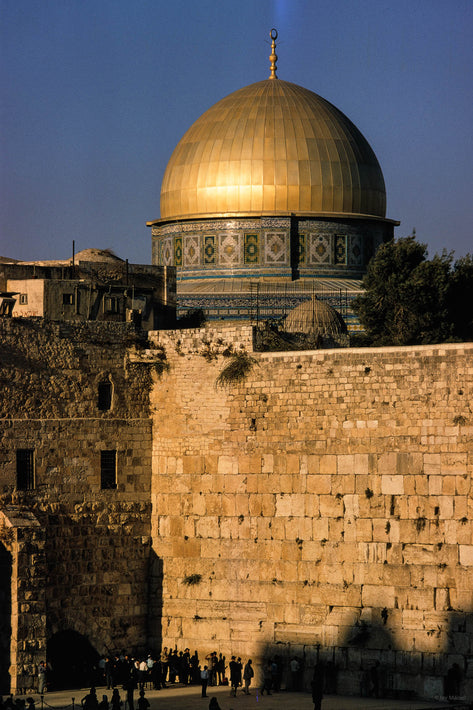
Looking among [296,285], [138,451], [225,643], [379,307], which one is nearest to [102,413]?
[138,451]

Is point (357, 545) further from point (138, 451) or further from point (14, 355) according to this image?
point (14, 355)

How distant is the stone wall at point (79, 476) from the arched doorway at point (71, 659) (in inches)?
5.4

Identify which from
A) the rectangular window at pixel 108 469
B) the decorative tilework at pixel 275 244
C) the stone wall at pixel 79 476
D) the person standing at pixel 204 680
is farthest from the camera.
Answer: the decorative tilework at pixel 275 244

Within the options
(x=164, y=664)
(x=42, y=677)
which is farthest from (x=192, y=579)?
(x=42, y=677)

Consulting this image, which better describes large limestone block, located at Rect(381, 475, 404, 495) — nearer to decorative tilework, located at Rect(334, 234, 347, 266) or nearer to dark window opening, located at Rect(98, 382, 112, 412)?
dark window opening, located at Rect(98, 382, 112, 412)

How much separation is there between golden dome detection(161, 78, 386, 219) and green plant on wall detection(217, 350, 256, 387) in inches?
555

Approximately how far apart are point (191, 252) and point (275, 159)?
322cm

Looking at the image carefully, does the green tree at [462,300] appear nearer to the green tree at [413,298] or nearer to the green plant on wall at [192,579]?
the green tree at [413,298]

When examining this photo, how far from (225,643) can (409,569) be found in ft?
11.1

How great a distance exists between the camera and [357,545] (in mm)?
21875

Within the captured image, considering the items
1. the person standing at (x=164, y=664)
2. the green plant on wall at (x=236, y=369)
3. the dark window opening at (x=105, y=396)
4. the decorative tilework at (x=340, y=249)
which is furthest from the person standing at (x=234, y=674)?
the decorative tilework at (x=340, y=249)

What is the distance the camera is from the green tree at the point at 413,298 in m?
29.7

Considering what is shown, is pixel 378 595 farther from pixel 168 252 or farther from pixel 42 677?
pixel 168 252

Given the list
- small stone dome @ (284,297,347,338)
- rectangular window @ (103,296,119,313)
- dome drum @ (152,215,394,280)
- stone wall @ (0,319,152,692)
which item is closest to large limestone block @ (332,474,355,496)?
stone wall @ (0,319,152,692)
